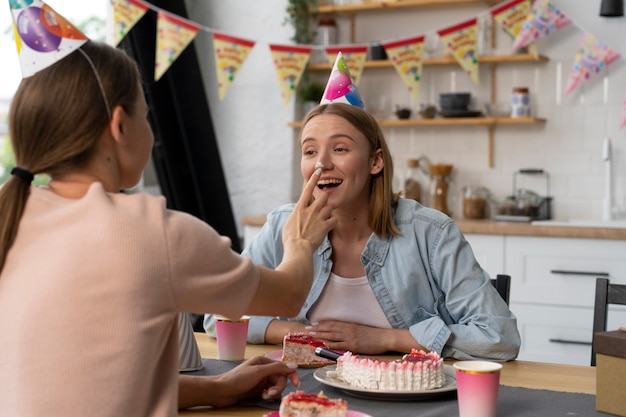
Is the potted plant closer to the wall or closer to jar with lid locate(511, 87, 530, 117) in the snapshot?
the wall

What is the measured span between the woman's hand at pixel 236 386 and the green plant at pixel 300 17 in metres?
3.20

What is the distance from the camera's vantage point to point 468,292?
81.3 inches

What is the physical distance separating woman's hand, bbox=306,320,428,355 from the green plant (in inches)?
110

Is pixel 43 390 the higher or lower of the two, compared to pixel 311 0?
lower

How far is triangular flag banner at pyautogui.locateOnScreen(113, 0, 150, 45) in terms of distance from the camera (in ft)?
13.4

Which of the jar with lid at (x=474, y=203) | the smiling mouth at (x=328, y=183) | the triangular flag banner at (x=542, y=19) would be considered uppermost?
the triangular flag banner at (x=542, y=19)

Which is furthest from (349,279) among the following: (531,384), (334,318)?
(531,384)

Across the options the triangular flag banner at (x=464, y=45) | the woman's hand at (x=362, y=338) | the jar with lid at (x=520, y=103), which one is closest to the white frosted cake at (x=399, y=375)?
the woman's hand at (x=362, y=338)

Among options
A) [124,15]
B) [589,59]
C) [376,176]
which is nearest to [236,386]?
[376,176]

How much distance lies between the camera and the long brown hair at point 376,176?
7.38ft

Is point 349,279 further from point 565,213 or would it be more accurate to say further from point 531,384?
point 565,213

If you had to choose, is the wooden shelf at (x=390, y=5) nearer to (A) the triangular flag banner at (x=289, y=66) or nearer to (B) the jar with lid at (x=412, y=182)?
(A) the triangular flag banner at (x=289, y=66)

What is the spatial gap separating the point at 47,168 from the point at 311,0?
11.7ft

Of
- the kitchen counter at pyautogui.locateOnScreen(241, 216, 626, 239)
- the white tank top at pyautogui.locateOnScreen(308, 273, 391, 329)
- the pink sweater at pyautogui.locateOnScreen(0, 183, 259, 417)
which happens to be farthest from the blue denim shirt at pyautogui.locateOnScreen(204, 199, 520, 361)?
the kitchen counter at pyautogui.locateOnScreen(241, 216, 626, 239)
